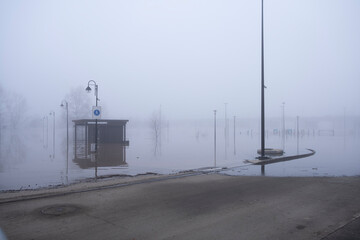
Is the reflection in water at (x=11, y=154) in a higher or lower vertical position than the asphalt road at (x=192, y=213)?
lower

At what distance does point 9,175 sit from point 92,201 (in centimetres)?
866

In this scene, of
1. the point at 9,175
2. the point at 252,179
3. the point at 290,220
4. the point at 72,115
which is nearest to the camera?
the point at 290,220

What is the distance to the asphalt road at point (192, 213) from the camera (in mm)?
5641

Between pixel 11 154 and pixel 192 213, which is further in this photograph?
pixel 11 154

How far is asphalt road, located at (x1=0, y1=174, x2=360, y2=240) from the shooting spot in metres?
5.64

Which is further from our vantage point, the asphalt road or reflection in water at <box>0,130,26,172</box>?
reflection in water at <box>0,130,26,172</box>

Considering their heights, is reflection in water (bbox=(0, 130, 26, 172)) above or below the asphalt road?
below

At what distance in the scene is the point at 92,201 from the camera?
26.4ft

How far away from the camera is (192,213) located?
700 centimetres

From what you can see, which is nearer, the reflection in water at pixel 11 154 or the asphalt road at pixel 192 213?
the asphalt road at pixel 192 213

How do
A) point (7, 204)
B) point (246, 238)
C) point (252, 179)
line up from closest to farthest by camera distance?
point (246, 238), point (7, 204), point (252, 179)

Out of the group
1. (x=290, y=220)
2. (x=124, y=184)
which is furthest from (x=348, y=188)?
(x=124, y=184)

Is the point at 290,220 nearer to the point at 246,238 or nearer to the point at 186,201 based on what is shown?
the point at 246,238

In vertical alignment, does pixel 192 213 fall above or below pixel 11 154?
above
